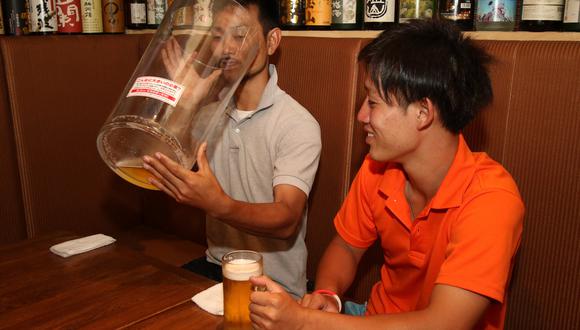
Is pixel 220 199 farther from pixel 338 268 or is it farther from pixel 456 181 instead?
pixel 456 181

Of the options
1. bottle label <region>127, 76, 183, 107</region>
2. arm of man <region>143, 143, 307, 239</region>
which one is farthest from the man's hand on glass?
bottle label <region>127, 76, 183, 107</region>

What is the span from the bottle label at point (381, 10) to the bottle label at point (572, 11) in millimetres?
436

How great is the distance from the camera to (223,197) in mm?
1102

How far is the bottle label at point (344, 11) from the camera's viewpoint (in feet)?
5.14

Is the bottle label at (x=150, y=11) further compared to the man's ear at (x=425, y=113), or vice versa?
the bottle label at (x=150, y=11)

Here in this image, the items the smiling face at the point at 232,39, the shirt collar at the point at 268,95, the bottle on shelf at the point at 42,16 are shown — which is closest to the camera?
the smiling face at the point at 232,39

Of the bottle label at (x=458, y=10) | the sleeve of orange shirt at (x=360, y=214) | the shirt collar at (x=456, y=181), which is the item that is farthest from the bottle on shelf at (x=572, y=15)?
the sleeve of orange shirt at (x=360, y=214)

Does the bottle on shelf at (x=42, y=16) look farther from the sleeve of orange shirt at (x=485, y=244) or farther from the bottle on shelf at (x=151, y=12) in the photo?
the sleeve of orange shirt at (x=485, y=244)

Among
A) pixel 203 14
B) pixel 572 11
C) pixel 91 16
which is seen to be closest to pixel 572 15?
pixel 572 11

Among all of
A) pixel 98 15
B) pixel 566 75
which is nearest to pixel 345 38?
pixel 566 75

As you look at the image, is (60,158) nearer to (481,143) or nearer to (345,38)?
(345,38)

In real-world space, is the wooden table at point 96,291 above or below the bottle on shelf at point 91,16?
below

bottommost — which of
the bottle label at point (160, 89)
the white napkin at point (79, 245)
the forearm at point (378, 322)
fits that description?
the white napkin at point (79, 245)

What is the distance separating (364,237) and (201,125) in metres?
0.47
